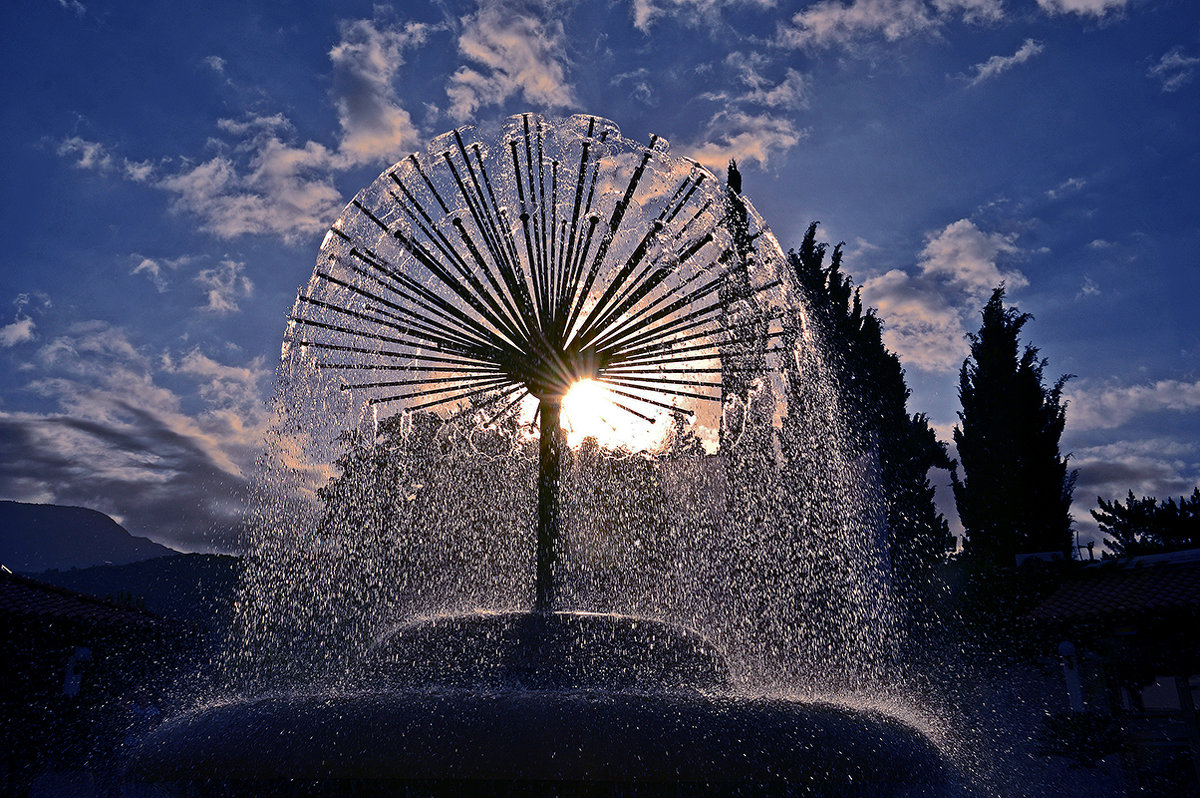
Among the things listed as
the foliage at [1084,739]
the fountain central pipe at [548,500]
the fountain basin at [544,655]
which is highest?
the fountain central pipe at [548,500]

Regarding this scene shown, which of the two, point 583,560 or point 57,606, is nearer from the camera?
point 57,606

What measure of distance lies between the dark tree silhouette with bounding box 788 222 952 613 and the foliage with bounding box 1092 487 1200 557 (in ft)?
15.7

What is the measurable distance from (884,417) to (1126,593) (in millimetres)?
6100

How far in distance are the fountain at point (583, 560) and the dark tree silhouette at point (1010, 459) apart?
106 inches

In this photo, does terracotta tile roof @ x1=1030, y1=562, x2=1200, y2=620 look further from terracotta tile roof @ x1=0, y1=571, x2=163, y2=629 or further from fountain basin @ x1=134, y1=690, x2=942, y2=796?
terracotta tile roof @ x1=0, y1=571, x2=163, y2=629

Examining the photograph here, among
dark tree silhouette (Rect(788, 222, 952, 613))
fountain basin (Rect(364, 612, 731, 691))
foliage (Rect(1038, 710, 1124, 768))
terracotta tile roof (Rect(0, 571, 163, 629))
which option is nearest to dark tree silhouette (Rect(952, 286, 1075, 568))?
dark tree silhouette (Rect(788, 222, 952, 613))

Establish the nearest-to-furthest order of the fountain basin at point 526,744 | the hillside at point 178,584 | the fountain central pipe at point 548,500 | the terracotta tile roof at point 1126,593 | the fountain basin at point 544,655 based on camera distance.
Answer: the fountain basin at point 526,744 < the fountain basin at point 544,655 < the fountain central pipe at point 548,500 < the terracotta tile roof at point 1126,593 < the hillside at point 178,584

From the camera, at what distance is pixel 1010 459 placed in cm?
1512

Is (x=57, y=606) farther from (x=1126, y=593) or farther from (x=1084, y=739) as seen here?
(x=1126, y=593)

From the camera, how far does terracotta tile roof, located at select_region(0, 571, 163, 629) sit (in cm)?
954

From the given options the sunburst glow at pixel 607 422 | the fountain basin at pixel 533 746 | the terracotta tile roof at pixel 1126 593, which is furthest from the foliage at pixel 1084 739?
the fountain basin at pixel 533 746

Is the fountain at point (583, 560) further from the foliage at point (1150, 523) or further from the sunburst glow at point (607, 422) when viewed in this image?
the foliage at point (1150, 523)

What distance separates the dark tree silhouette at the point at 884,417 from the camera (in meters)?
15.1

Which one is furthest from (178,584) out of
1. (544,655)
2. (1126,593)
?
(544,655)
